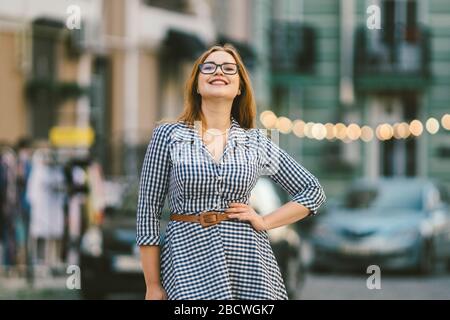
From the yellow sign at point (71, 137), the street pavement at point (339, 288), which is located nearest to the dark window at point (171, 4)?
the yellow sign at point (71, 137)

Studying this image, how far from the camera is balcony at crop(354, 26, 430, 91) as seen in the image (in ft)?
116

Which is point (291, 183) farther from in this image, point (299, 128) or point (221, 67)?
point (299, 128)

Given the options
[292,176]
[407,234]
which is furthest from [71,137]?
[292,176]

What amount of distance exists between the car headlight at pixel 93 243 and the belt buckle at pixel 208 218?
30.7 ft

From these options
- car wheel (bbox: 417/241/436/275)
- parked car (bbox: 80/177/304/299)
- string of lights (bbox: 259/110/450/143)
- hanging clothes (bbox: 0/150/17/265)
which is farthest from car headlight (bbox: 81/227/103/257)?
string of lights (bbox: 259/110/450/143)

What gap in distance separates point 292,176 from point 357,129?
30050mm

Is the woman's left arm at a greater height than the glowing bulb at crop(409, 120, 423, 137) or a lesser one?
greater

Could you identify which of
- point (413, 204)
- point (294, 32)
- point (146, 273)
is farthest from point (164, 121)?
point (294, 32)

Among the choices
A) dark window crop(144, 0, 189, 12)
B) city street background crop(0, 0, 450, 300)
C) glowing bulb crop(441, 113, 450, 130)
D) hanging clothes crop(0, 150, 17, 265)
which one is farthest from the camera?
glowing bulb crop(441, 113, 450, 130)

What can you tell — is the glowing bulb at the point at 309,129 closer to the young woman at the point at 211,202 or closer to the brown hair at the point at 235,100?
the brown hair at the point at 235,100

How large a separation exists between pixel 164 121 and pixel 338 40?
30.4 metres

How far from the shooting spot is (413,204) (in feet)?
66.0

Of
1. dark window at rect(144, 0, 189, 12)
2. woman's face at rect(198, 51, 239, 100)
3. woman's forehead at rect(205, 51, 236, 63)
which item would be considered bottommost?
woman's face at rect(198, 51, 239, 100)

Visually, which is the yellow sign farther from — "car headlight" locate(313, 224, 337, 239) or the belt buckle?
the belt buckle
